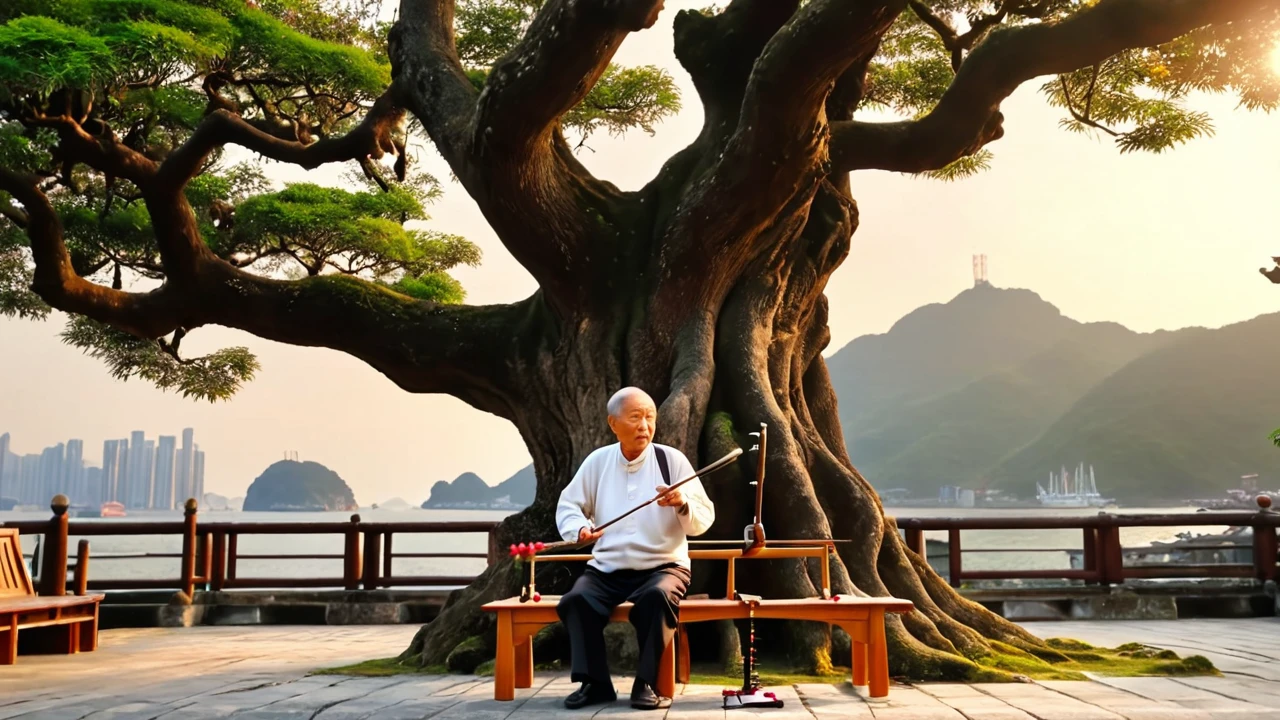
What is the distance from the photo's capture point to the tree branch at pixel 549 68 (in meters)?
5.74

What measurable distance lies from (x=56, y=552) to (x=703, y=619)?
752cm

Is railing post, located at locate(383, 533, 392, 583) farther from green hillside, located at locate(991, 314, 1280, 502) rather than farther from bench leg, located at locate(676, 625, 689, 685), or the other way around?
green hillside, located at locate(991, 314, 1280, 502)

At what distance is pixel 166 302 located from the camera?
8547mm

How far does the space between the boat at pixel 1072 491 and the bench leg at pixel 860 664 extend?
67.6 metres

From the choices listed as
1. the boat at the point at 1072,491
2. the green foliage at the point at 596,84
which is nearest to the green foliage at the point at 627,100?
the green foliage at the point at 596,84

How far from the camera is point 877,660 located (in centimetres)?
484

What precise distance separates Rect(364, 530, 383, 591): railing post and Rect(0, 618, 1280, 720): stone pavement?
13.8 ft

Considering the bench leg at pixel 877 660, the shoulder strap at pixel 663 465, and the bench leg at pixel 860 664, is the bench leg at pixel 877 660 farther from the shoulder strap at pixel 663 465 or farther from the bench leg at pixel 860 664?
the shoulder strap at pixel 663 465

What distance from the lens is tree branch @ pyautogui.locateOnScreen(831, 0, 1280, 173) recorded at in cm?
580

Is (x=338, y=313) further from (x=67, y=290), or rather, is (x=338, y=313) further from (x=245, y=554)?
→ (x=245, y=554)

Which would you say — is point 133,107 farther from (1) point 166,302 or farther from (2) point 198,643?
(2) point 198,643

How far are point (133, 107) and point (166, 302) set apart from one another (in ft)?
5.39

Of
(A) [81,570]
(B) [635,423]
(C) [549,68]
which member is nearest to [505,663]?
(B) [635,423]

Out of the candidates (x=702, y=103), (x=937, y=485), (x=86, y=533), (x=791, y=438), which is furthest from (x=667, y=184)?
(x=937, y=485)
